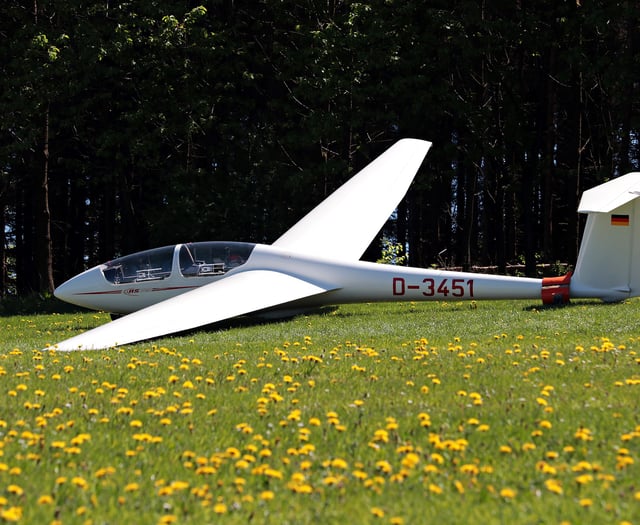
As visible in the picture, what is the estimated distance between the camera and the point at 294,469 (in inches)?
187

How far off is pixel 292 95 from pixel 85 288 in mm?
16078

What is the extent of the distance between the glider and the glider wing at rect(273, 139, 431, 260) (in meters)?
0.07

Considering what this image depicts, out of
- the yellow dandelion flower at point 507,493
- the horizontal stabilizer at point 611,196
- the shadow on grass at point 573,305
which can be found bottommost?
the yellow dandelion flower at point 507,493

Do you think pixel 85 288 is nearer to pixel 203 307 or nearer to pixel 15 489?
pixel 203 307

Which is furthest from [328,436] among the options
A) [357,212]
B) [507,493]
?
[357,212]

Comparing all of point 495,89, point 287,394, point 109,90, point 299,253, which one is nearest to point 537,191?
point 495,89

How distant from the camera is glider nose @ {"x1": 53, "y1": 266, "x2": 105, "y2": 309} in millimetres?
15789

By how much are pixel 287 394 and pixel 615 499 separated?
320 centimetres

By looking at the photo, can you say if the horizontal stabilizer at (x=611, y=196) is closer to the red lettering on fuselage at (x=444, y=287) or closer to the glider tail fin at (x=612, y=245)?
the glider tail fin at (x=612, y=245)

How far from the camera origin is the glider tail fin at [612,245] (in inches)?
517

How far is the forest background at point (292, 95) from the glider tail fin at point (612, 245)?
12.1 metres

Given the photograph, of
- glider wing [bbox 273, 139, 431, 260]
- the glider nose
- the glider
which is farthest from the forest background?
the glider

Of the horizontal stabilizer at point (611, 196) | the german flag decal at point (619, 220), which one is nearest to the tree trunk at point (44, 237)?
the horizontal stabilizer at point (611, 196)

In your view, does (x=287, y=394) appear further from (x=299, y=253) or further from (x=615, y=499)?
(x=299, y=253)
